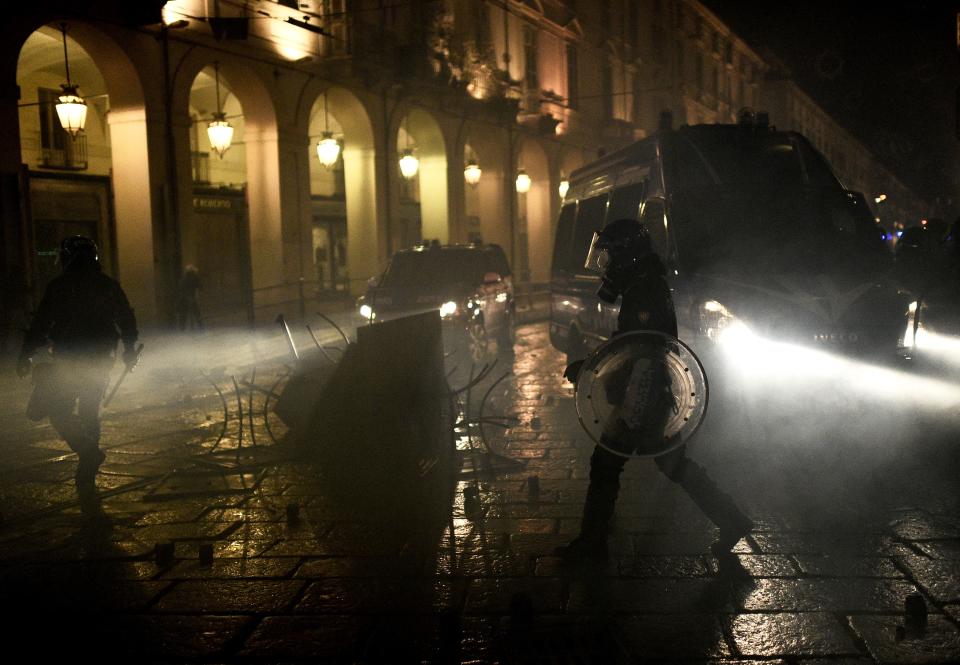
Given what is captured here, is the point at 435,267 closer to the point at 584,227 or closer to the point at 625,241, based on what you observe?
the point at 584,227

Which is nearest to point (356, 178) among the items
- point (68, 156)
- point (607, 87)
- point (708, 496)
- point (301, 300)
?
point (301, 300)

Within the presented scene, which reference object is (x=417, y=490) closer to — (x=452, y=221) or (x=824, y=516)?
(x=824, y=516)

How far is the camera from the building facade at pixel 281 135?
18.7 metres

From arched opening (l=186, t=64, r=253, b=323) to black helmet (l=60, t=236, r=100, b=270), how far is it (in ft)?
49.0

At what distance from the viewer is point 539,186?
36594mm

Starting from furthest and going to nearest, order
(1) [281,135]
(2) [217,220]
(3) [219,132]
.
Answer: (2) [217,220] < (1) [281,135] < (3) [219,132]

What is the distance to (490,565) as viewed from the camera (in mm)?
Result: 4961

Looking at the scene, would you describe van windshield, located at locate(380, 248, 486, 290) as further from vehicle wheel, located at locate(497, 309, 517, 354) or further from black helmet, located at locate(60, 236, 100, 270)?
black helmet, located at locate(60, 236, 100, 270)

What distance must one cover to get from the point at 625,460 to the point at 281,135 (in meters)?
19.1

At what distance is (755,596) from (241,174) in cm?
2486

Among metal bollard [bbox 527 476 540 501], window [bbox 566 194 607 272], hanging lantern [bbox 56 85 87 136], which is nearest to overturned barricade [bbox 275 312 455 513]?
metal bollard [bbox 527 476 540 501]

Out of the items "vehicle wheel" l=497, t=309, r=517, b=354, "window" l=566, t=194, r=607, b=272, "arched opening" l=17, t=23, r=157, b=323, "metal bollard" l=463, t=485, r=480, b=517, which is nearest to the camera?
"metal bollard" l=463, t=485, r=480, b=517

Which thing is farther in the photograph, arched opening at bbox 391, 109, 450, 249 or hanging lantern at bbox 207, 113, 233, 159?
arched opening at bbox 391, 109, 450, 249

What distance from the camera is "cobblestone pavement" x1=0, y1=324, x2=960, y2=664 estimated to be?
3922 mm
